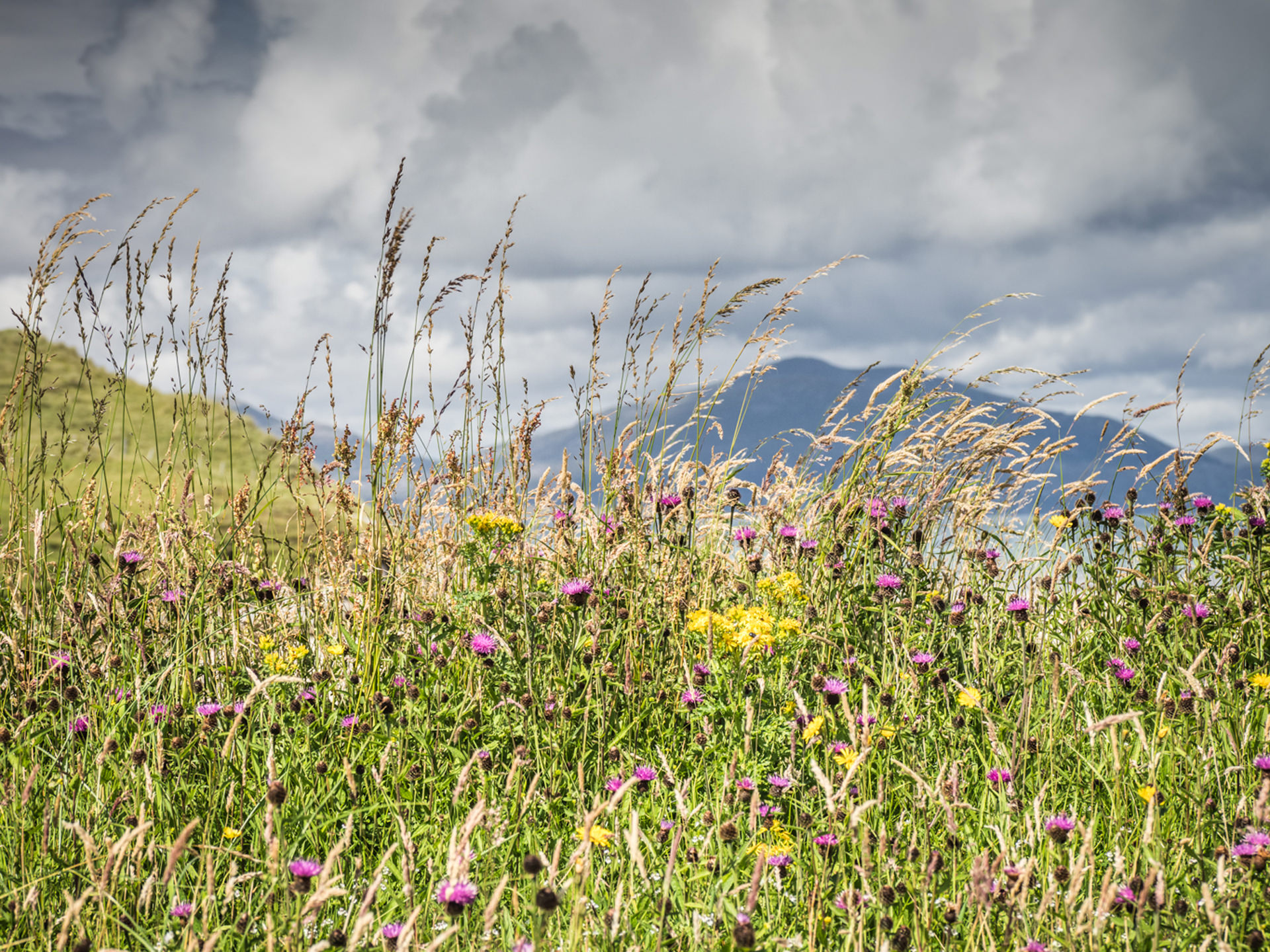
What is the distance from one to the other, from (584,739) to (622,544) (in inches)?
29.2

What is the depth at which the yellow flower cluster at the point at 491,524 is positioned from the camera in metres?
2.38

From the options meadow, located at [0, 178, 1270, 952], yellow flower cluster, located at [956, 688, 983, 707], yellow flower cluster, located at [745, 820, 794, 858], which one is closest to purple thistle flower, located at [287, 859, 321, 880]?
meadow, located at [0, 178, 1270, 952]

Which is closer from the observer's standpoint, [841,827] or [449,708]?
[841,827]

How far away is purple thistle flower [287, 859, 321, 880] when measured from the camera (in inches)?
51.6

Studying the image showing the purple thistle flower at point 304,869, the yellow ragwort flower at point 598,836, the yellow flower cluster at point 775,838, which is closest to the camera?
the purple thistle flower at point 304,869

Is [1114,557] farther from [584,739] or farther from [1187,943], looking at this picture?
[584,739]

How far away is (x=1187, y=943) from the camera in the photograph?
1316 millimetres

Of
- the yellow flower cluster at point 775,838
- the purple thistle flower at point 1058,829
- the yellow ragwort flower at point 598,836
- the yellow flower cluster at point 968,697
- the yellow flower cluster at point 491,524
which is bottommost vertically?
the yellow flower cluster at point 775,838

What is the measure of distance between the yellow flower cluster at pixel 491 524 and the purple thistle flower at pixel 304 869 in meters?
1.16

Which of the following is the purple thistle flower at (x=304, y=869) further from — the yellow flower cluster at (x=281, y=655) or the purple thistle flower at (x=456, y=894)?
the yellow flower cluster at (x=281, y=655)

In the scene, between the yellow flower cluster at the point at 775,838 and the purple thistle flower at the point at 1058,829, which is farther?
the yellow flower cluster at the point at 775,838

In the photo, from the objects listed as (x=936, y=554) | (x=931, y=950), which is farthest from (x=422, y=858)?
(x=936, y=554)

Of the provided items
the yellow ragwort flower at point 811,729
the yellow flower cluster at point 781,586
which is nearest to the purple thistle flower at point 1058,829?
the yellow ragwort flower at point 811,729

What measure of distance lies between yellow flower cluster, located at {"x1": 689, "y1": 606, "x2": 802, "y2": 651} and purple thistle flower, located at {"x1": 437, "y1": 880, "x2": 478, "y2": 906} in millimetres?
965
